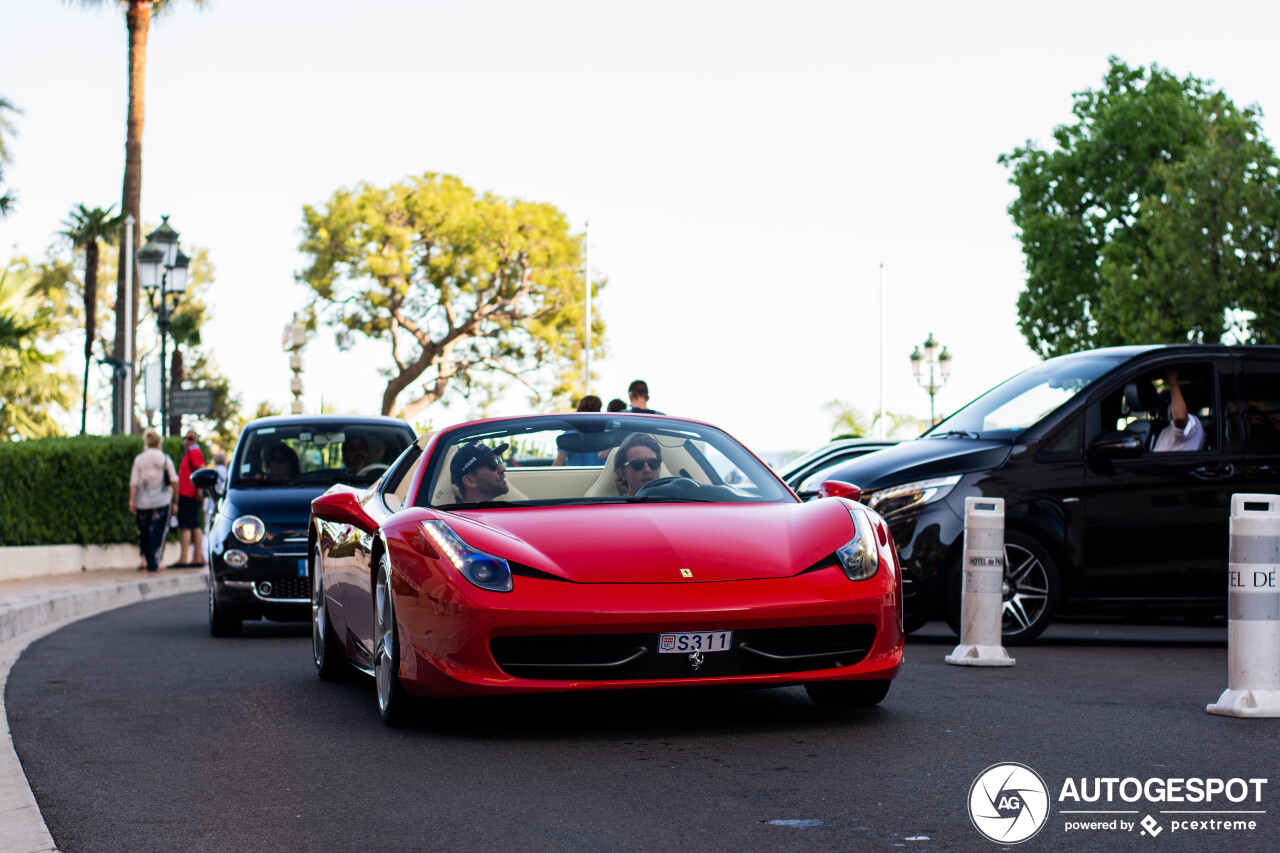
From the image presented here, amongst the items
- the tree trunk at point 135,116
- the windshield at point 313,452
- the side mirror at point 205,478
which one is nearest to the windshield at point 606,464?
the side mirror at point 205,478

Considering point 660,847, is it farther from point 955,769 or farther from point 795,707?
point 795,707

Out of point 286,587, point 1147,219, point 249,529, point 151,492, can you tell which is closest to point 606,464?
point 286,587

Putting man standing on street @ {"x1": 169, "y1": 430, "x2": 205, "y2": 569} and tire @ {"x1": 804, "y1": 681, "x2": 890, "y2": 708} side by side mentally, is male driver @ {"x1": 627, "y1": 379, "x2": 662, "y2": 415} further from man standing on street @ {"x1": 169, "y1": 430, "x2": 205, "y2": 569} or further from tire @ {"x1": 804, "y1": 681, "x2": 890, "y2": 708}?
man standing on street @ {"x1": 169, "y1": 430, "x2": 205, "y2": 569}

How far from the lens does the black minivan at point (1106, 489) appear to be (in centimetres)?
1057

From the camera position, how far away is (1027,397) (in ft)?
36.8

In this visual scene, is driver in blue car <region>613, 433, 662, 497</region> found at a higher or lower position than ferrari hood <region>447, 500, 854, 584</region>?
higher

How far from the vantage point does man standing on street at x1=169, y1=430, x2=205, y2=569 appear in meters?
21.9

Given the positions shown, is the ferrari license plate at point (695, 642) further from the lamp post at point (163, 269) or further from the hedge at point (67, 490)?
the lamp post at point (163, 269)

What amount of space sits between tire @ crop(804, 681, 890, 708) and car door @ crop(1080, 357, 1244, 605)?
392cm

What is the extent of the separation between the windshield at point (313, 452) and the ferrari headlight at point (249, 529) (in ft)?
2.47

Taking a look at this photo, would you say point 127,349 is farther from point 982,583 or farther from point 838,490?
point 838,490

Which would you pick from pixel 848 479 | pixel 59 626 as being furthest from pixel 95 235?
pixel 848 479

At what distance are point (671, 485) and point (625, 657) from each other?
47.7 inches

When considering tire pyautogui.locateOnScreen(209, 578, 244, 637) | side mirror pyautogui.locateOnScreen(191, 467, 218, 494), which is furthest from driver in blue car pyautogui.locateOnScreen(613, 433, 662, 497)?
tire pyautogui.locateOnScreen(209, 578, 244, 637)
